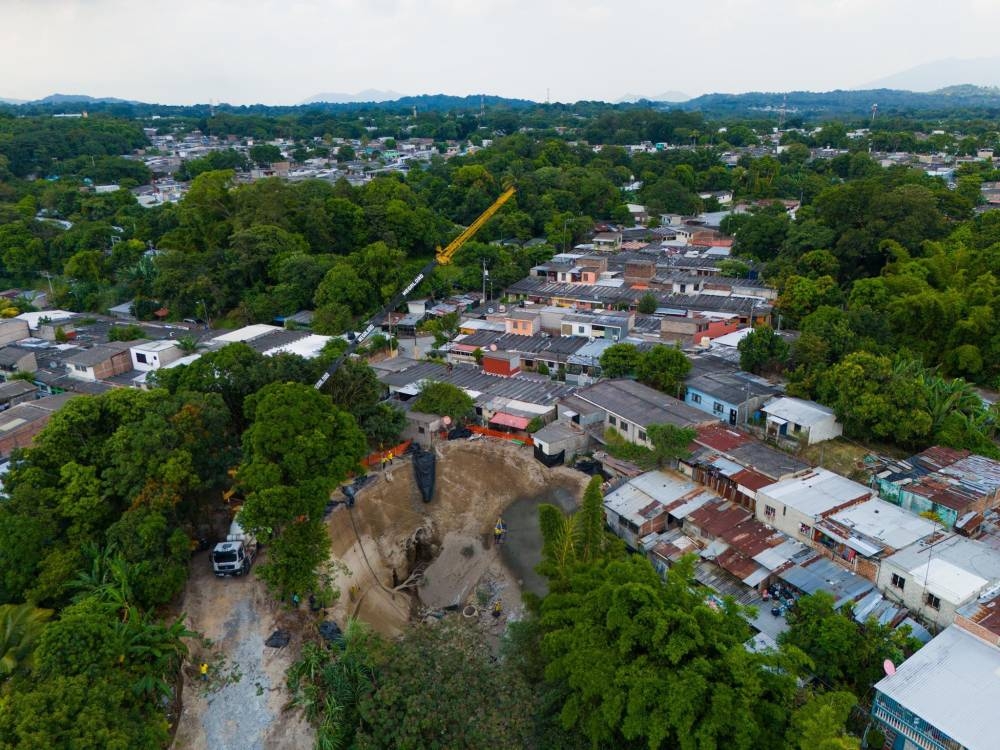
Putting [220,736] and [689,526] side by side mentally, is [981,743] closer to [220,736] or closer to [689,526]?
[689,526]

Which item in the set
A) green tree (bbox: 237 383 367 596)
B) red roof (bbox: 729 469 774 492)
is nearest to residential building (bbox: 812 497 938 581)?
red roof (bbox: 729 469 774 492)

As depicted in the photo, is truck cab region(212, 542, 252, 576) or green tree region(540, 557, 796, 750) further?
truck cab region(212, 542, 252, 576)

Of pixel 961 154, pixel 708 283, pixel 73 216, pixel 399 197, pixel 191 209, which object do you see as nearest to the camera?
pixel 708 283

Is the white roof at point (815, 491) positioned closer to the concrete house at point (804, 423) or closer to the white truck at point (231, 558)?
the concrete house at point (804, 423)

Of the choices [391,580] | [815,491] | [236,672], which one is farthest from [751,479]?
[236,672]

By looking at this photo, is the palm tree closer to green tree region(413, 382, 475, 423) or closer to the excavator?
the excavator

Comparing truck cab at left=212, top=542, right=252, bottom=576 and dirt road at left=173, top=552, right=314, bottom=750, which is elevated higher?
truck cab at left=212, top=542, right=252, bottom=576

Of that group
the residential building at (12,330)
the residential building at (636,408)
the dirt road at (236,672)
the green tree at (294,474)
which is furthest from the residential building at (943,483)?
the residential building at (12,330)

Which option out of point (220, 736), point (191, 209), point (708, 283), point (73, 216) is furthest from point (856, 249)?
point (73, 216)
